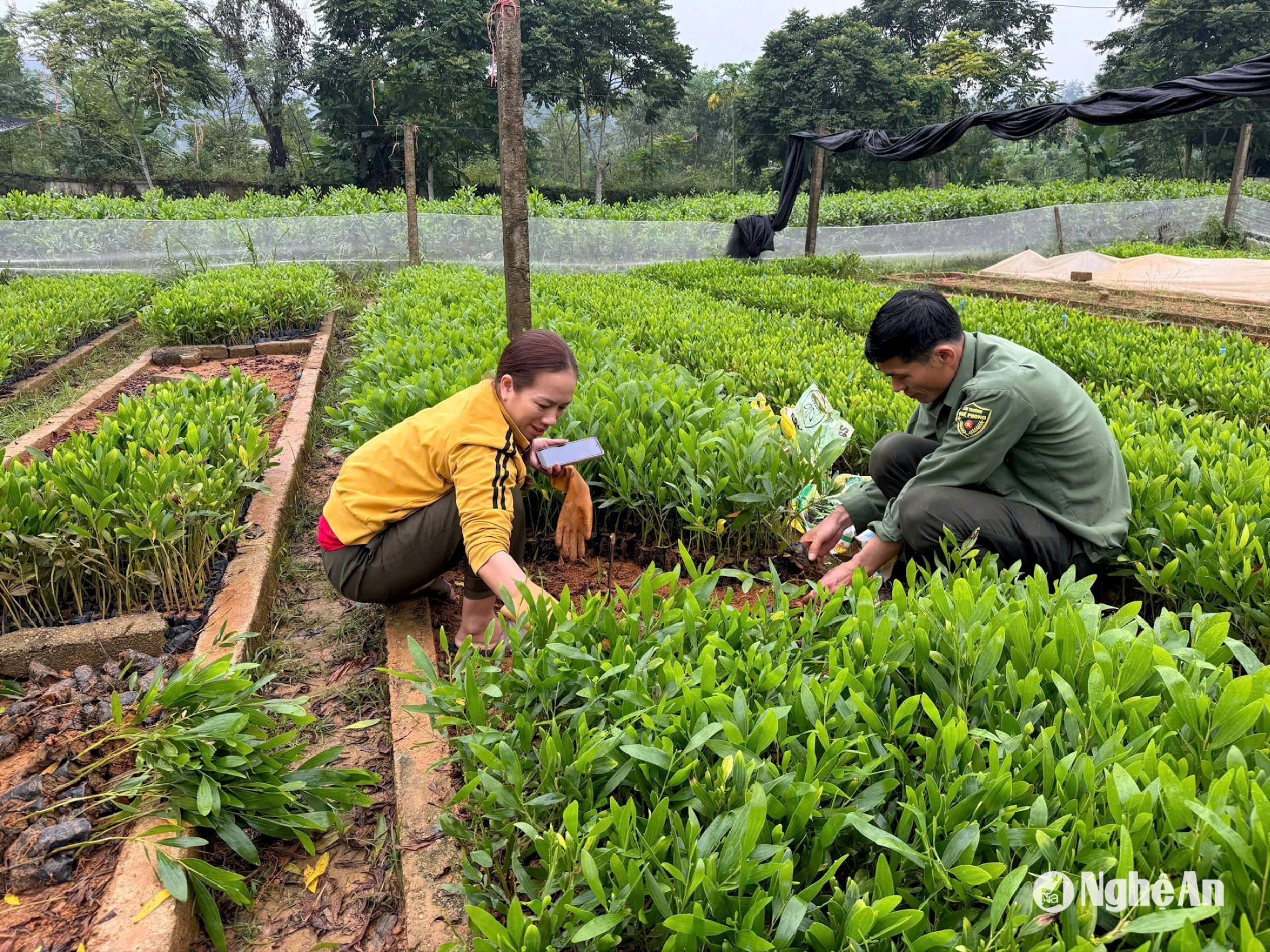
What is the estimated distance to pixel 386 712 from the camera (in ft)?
8.68

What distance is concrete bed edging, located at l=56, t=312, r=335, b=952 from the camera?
166 cm

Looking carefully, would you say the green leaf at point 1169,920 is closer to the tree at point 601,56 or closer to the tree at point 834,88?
the tree at point 601,56

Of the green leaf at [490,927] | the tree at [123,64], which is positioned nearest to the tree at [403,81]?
the tree at [123,64]

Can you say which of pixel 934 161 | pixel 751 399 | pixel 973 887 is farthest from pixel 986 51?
pixel 973 887

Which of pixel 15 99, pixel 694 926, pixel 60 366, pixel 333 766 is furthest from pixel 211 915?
pixel 15 99

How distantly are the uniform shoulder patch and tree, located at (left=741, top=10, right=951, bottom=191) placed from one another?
3578 centimetres

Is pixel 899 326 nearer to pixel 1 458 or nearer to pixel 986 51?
pixel 1 458

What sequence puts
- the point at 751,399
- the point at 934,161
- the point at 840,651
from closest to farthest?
1. the point at 840,651
2. the point at 751,399
3. the point at 934,161

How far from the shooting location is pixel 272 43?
3700 centimetres

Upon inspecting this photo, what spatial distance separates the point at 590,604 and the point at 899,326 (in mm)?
1488

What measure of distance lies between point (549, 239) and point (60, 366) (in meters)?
9.79

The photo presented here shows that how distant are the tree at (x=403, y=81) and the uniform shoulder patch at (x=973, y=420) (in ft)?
103

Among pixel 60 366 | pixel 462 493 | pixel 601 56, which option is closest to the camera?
pixel 462 493

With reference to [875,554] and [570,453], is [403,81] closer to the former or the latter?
[570,453]
